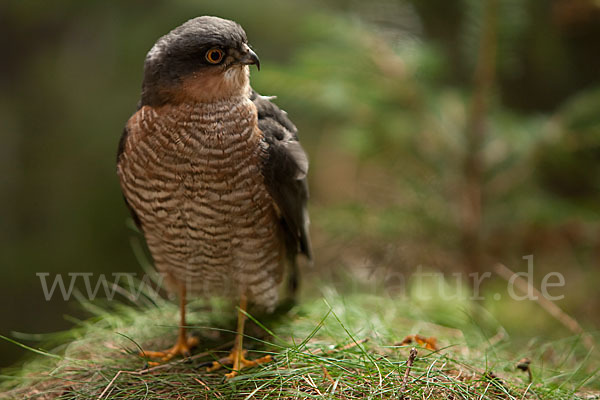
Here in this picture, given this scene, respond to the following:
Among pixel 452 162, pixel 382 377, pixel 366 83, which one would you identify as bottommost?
pixel 382 377

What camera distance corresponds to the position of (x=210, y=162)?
1679 millimetres

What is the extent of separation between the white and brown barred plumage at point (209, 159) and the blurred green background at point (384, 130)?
0.94 metres

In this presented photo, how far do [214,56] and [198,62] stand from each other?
0.05 metres

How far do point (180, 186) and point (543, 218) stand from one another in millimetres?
1844

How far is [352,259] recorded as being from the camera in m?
3.54

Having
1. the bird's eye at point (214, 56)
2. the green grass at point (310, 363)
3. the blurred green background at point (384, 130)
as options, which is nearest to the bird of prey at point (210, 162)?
the bird's eye at point (214, 56)

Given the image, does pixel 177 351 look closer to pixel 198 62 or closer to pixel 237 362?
pixel 237 362

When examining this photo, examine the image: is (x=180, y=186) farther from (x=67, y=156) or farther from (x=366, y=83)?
(x=67, y=156)

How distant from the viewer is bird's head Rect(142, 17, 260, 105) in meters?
1.65

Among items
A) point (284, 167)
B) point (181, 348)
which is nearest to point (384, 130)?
point (284, 167)

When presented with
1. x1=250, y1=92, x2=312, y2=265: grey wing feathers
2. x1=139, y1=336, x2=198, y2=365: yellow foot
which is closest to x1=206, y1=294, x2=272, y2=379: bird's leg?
x1=139, y1=336, x2=198, y2=365: yellow foot

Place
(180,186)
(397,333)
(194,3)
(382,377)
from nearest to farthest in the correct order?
1. (382,377)
2. (180,186)
3. (397,333)
4. (194,3)

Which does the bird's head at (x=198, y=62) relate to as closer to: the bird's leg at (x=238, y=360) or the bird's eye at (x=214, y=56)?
the bird's eye at (x=214, y=56)

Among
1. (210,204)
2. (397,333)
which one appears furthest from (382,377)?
(210,204)
